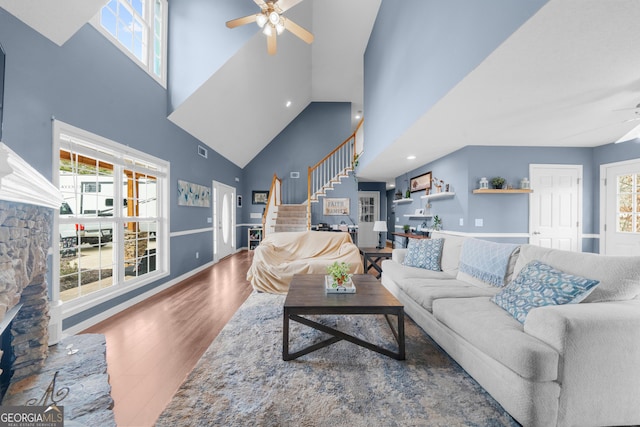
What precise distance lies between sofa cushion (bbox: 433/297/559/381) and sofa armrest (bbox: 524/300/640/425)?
0.33 ft

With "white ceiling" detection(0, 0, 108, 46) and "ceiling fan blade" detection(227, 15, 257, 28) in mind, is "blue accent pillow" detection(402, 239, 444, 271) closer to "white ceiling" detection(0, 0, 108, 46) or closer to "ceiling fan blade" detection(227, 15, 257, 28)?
"ceiling fan blade" detection(227, 15, 257, 28)

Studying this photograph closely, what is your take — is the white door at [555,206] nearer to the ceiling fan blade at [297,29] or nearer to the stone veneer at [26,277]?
the ceiling fan blade at [297,29]

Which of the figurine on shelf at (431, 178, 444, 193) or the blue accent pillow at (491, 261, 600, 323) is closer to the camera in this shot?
the blue accent pillow at (491, 261, 600, 323)

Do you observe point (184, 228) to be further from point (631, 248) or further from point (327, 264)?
point (631, 248)

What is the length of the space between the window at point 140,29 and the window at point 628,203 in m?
7.39

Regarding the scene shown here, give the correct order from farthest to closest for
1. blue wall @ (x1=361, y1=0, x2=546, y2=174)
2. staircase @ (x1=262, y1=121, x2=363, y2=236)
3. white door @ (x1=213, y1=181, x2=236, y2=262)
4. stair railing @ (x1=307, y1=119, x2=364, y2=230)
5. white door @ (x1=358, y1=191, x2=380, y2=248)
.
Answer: white door @ (x1=358, y1=191, x2=380, y2=248), stair railing @ (x1=307, y1=119, x2=364, y2=230), staircase @ (x1=262, y1=121, x2=363, y2=236), white door @ (x1=213, y1=181, x2=236, y2=262), blue wall @ (x1=361, y1=0, x2=546, y2=174)

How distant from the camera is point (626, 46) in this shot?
5.85 feet

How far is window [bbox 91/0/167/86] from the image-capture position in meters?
3.17

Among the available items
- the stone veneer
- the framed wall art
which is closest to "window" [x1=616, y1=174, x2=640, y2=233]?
the framed wall art

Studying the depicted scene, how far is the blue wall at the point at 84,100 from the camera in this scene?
2.12m

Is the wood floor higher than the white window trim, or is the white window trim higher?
the white window trim

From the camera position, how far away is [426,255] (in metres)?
3.45

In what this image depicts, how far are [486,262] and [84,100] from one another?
4518mm

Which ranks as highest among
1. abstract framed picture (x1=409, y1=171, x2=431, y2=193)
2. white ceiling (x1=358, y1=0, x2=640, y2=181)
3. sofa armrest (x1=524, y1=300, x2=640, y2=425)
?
white ceiling (x1=358, y1=0, x2=640, y2=181)
